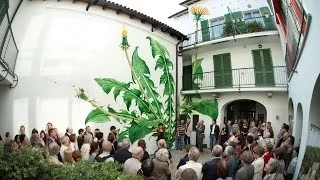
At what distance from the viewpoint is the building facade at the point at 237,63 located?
19.7 metres

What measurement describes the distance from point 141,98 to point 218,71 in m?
5.44

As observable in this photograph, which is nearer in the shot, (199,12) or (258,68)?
(258,68)

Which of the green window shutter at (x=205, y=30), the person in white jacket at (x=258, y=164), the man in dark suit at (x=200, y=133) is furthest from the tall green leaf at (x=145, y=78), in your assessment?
the person in white jacket at (x=258, y=164)

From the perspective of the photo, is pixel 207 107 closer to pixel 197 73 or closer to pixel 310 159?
pixel 197 73

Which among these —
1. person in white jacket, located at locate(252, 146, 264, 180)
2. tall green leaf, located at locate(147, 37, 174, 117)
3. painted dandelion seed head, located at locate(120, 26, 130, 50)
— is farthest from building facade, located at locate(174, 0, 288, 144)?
person in white jacket, located at locate(252, 146, 264, 180)

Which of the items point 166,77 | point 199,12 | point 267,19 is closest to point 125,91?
point 166,77

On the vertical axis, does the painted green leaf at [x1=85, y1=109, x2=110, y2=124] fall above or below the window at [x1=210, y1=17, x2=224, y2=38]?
below

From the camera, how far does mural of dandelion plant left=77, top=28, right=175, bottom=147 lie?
58.2 ft

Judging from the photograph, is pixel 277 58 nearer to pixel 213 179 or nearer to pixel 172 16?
pixel 172 16

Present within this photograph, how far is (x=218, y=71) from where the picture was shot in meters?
21.9

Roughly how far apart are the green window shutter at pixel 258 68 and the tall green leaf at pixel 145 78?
18.1ft

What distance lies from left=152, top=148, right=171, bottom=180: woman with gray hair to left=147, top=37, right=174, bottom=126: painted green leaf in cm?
1318

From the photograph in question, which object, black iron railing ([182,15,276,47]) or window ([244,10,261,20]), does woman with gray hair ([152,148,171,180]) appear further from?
window ([244,10,261,20])

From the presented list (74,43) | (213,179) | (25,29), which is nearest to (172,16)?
(74,43)
